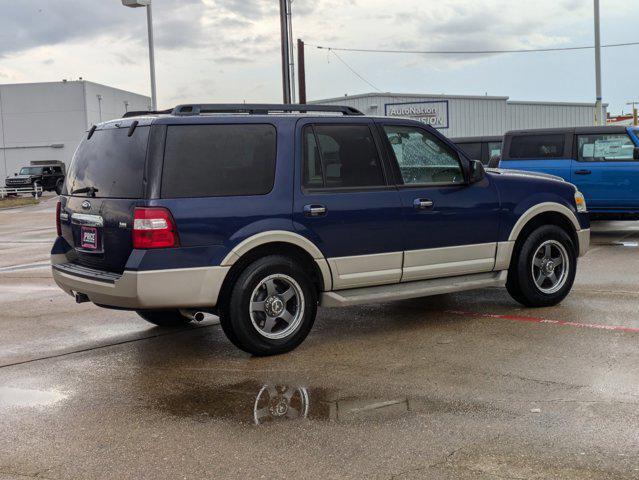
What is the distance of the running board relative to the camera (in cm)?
656

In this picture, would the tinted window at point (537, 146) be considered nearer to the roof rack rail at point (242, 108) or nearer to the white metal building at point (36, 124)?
the roof rack rail at point (242, 108)

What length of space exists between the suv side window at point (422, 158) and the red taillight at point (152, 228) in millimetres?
2194

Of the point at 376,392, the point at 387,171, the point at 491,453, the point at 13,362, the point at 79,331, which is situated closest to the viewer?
the point at 491,453

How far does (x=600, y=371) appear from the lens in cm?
552

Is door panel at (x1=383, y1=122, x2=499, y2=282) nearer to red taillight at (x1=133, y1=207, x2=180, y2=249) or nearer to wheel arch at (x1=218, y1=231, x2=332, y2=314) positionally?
wheel arch at (x1=218, y1=231, x2=332, y2=314)

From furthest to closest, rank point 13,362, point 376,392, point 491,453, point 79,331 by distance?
point 79,331 → point 13,362 → point 376,392 → point 491,453

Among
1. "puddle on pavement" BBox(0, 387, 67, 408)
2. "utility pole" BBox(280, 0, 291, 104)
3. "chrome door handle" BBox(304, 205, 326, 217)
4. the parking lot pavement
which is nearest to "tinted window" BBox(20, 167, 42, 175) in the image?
"utility pole" BBox(280, 0, 291, 104)

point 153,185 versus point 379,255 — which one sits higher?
point 153,185

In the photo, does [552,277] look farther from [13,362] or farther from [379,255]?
[13,362]

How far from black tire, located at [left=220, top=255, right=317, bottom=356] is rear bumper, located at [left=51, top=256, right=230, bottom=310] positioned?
0.18 metres

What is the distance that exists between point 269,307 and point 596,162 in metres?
9.36

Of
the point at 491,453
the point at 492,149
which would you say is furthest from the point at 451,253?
the point at 492,149

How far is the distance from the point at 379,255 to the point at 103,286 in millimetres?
2241

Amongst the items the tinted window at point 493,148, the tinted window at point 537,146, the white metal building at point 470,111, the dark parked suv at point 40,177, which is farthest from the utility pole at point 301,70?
the dark parked suv at point 40,177
